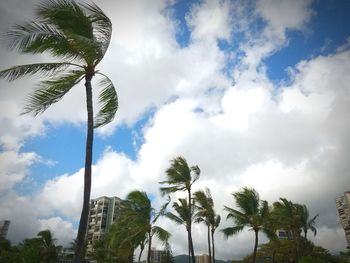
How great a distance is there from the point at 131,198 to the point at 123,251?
19.3 ft

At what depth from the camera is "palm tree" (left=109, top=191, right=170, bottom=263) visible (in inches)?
869

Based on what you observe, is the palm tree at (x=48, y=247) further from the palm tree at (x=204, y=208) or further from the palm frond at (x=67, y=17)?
the palm frond at (x=67, y=17)

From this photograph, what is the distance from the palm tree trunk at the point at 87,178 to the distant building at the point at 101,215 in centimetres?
9939

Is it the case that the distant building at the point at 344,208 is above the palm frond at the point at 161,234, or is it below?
above

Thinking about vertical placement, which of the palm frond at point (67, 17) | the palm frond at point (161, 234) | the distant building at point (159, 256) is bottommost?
the distant building at point (159, 256)

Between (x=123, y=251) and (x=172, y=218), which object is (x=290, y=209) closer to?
(x=172, y=218)

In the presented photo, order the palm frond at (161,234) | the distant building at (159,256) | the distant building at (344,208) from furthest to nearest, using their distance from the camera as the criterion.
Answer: the distant building at (344,208)
the distant building at (159,256)
the palm frond at (161,234)

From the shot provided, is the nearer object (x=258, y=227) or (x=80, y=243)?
(x=80, y=243)

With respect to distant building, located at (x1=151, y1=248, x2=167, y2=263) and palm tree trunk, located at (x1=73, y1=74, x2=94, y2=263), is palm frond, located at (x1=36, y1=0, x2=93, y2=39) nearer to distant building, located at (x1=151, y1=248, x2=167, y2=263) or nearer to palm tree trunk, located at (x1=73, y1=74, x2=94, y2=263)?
palm tree trunk, located at (x1=73, y1=74, x2=94, y2=263)

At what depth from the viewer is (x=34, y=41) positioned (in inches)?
358

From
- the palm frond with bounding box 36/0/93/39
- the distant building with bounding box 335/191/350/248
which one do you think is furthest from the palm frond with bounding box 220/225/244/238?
the distant building with bounding box 335/191/350/248

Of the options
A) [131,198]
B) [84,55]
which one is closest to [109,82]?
[84,55]

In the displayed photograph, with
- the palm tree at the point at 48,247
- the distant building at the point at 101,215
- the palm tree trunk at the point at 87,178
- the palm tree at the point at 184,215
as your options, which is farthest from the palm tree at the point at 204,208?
the distant building at the point at 101,215

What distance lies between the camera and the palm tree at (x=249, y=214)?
24562mm
